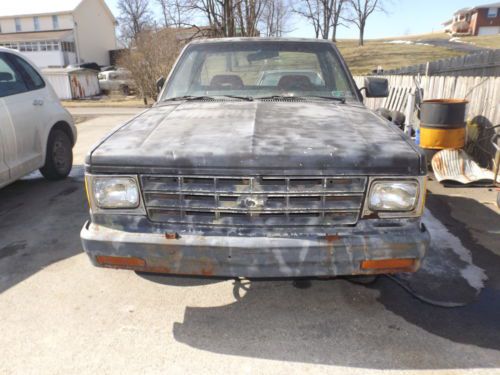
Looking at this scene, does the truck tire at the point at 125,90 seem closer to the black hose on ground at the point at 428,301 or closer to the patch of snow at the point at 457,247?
the patch of snow at the point at 457,247

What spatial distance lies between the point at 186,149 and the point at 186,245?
1.81 feet

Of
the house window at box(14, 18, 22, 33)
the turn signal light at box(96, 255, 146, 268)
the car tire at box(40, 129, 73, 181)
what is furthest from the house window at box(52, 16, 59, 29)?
the turn signal light at box(96, 255, 146, 268)

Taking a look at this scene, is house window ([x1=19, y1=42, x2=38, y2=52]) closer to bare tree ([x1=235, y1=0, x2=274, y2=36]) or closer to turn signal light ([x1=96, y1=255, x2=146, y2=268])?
bare tree ([x1=235, y1=0, x2=274, y2=36])

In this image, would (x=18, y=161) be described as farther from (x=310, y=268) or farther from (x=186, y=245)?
(x=310, y=268)

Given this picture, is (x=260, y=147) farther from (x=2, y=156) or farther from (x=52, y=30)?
(x=52, y=30)

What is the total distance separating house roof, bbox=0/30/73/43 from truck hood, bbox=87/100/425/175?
45.0 meters

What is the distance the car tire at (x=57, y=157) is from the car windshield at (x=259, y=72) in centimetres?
292

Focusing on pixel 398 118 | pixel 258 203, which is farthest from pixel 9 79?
pixel 398 118

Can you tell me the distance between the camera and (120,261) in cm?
241

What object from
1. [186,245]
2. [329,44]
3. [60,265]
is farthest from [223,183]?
[329,44]

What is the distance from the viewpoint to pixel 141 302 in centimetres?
308

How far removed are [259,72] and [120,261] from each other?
2332 millimetres

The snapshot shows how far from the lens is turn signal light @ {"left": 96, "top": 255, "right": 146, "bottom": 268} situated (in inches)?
93.9

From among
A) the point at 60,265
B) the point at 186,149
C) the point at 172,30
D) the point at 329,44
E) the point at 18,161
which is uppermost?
the point at 172,30
